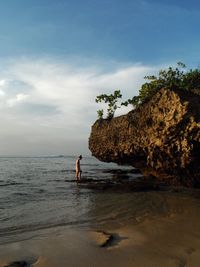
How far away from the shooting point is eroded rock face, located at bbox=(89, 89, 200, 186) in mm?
16875

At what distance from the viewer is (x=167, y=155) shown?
740 inches

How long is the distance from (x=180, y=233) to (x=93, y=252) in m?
3.01

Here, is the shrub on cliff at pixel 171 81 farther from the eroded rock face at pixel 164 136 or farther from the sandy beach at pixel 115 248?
the sandy beach at pixel 115 248

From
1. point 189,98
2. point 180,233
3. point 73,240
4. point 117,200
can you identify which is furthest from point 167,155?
point 73,240

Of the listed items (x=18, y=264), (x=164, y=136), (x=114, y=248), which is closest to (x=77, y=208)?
(x=114, y=248)

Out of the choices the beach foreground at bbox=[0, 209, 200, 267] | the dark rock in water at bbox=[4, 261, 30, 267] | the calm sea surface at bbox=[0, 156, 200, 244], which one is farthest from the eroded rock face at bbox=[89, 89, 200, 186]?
the dark rock in water at bbox=[4, 261, 30, 267]

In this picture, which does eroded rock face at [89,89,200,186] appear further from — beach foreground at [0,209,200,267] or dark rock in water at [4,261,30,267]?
dark rock in water at [4,261,30,267]

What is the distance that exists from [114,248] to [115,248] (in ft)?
0.08

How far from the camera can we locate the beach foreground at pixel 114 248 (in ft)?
22.3

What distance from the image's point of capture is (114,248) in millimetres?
7664

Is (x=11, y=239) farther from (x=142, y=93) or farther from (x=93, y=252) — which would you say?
(x=142, y=93)

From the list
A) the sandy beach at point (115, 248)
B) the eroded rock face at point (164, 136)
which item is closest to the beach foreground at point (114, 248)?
the sandy beach at point (115, 248)

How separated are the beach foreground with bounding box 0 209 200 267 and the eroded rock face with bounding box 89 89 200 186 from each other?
25.1 feet

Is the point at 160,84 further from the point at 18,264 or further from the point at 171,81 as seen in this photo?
the point at 18,264
